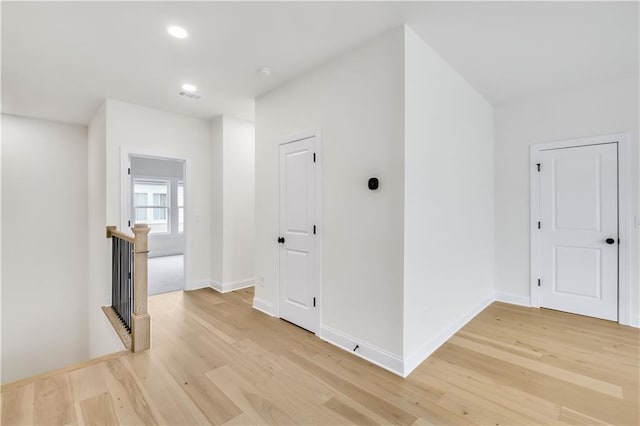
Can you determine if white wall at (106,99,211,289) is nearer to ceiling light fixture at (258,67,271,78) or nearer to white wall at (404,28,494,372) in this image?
ceiling light fixture at (258,67,271,78)

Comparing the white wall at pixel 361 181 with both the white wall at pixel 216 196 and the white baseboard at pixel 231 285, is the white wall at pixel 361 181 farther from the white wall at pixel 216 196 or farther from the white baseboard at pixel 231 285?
the white baseboard at pixel 231 285

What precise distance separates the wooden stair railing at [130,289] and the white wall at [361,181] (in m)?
1.66

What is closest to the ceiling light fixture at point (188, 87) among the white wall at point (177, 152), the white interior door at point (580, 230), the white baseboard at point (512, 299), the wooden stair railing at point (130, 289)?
the white wall at point (177, 152)

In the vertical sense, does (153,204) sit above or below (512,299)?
above

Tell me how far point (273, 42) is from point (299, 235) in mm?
1840

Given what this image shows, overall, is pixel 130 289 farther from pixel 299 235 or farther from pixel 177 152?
pixel 177 152

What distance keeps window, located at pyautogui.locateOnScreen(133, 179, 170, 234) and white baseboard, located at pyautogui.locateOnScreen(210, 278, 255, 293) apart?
16.2 feet

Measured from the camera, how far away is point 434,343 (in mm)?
2725

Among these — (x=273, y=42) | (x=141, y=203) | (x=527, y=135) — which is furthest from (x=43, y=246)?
(x=527, y=135)

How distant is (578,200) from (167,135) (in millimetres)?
5554

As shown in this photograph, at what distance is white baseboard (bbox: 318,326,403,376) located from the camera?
2.36m

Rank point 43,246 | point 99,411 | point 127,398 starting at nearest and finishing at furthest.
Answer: point 99,411 < point 127,398 < point 43,246

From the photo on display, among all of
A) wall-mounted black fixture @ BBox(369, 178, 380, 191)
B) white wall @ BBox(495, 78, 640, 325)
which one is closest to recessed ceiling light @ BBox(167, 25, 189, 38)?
wall-mounted black fixture @ BBox(369, 178, 380, 191)

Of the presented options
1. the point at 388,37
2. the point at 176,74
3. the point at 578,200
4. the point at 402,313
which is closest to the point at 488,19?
the point at 388,37
